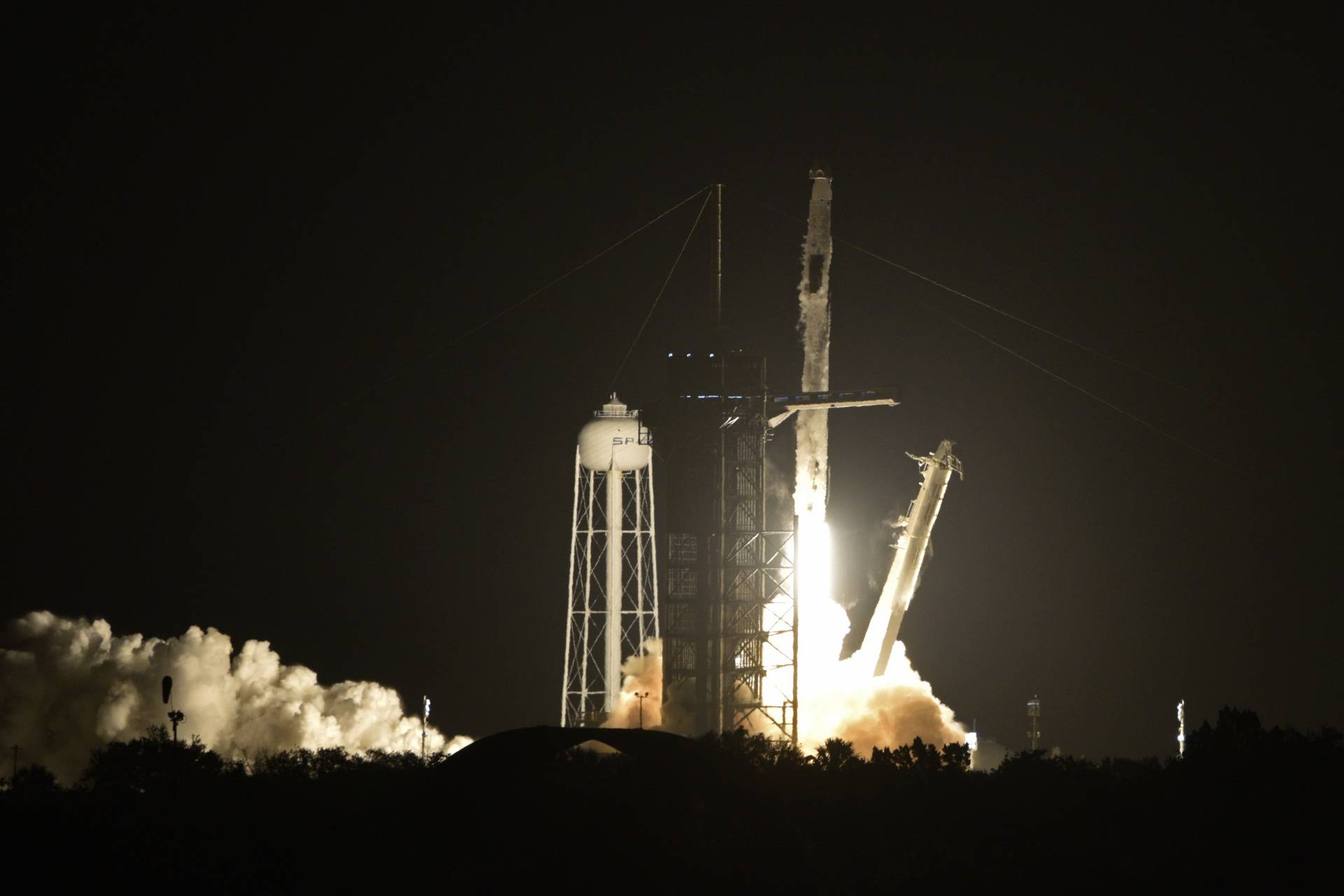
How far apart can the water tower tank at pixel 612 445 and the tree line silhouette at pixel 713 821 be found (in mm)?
15507

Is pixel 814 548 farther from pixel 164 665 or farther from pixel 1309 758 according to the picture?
pixel 164 665

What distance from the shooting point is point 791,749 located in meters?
52.2

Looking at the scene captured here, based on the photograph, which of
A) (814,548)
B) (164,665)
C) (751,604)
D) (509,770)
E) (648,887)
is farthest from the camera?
(164,665)

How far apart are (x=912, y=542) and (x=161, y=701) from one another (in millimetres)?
24751

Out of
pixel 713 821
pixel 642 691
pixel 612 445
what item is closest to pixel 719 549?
pixel 642 691

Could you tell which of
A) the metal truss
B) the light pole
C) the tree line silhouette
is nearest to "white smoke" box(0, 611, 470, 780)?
the metal truss

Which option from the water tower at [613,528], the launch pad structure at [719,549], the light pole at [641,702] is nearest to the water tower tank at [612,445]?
the water tower at [613,528]

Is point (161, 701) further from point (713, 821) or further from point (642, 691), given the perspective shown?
point (713, 821)

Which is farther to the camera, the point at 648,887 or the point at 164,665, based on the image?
the point at 164,665

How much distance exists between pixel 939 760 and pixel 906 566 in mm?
8769

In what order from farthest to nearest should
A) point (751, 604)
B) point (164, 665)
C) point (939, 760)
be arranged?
point (164, 665), point (751, 604), point (939, 760)

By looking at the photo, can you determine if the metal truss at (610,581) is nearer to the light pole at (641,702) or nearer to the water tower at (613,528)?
the water tower at (613,528)

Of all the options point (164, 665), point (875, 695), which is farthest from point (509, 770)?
point (164, 665)

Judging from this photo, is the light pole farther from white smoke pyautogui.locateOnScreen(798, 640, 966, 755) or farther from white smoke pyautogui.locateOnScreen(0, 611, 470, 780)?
white smoke pyautogui.locateOnScreen(0, 611, 470, 780)
